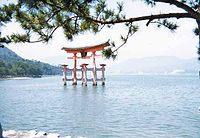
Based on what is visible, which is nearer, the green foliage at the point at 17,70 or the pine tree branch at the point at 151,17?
the pine tree branch at the point at 151,17

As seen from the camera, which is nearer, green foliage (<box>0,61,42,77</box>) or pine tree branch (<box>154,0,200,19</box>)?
pine tree branch (<box>154,0,200,19</box>)

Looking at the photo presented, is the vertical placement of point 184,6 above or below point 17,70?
below

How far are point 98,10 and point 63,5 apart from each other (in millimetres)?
519

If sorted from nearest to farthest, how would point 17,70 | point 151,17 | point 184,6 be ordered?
point 184,6
point 151,17
point 17,70

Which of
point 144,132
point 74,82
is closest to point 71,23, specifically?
point 144,132

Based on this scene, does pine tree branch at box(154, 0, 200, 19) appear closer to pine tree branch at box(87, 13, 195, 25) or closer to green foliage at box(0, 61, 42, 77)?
pine tree branch at box(87, 13, 195, 25)

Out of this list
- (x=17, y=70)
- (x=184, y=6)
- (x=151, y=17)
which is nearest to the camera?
(x=184, y=6)

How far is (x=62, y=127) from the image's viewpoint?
42.9ft

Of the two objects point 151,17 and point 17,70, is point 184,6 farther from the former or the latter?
point 17,70

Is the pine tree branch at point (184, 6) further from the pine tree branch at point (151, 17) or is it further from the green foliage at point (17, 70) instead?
the green foliage at point (17, 70)

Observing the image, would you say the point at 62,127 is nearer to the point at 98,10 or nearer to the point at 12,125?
the point at 12,125

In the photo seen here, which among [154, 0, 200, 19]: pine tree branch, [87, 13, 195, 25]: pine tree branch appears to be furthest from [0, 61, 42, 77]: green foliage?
[154, 0, 200, 19]: pine tree branch

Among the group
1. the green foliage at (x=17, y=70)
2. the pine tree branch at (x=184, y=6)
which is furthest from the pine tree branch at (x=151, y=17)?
the green foliage at (x=17, y=70)

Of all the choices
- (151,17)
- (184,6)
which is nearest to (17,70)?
(151,17)
